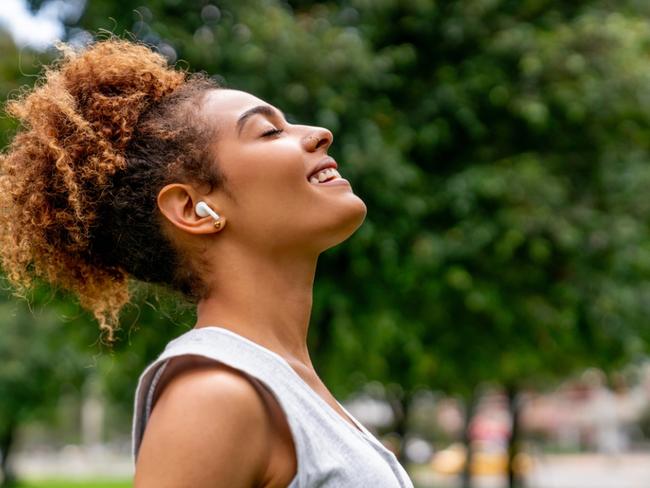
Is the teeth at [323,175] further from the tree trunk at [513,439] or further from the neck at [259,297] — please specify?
the tree trunk at [513,439]

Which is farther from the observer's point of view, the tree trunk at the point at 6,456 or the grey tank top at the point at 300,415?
the tree trunk at the point at 6,456

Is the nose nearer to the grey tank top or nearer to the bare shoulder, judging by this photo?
the grey tank top

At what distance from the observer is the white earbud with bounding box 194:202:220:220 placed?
177 cm

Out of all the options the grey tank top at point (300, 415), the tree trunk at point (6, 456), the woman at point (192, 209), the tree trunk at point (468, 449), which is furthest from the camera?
the tree trunk at point (6, 456)

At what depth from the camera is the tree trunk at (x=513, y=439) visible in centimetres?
1900

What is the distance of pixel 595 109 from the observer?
786 centimetres

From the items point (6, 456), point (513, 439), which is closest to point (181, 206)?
point (513, 439)

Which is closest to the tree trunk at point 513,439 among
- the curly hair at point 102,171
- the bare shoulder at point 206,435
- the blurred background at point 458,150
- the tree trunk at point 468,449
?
the tree trunk at point 468,449

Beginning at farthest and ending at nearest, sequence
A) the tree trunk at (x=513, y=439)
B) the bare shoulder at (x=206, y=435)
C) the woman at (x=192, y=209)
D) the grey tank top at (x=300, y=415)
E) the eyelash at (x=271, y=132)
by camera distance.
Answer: the tree trunk at (x=513, y=439)
the eyelash at (x=271, y=132)
the woman at (x=192, y=209)
the grey tank top at (x=300, y=415)
the bare shoulder at (x=206, y=435)

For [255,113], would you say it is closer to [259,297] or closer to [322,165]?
[322,165]

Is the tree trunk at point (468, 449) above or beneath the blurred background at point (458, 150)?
beneath

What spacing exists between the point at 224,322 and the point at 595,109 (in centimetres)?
665

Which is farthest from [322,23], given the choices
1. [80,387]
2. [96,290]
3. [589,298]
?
[80,387]

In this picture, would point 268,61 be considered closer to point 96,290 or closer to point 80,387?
point 96,290
